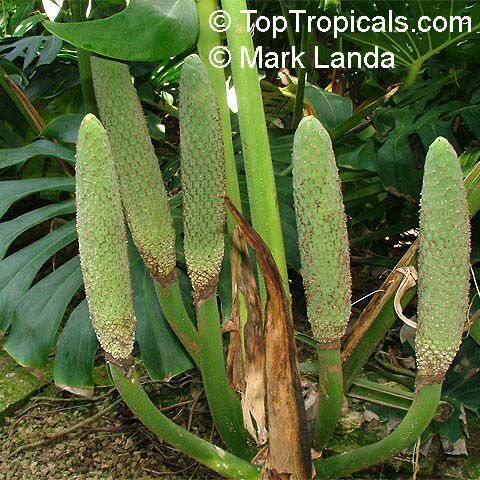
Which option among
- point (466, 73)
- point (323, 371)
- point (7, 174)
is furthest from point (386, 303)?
point (7, 174)

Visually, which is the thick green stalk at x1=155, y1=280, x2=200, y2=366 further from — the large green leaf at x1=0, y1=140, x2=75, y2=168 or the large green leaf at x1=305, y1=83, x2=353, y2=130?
the large green leaf at x1=305, y1=83, x2=353, y2=130

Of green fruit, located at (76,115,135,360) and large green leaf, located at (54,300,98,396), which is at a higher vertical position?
green fruit, located at (76,115,135,360)

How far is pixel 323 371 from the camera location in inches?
33.6

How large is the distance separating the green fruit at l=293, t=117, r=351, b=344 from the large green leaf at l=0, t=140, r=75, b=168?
64 centimetres

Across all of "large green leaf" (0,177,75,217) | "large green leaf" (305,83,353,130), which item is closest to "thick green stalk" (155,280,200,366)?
"large green leaf" (0,177,75,217)

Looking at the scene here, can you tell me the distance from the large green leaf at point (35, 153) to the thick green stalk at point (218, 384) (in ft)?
1.72

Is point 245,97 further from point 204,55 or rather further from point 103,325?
point 103,325

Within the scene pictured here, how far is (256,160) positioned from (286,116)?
3.94 feet

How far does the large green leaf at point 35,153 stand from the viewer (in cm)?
125

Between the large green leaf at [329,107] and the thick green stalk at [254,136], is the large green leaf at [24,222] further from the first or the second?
the large green leaf at [329,107]

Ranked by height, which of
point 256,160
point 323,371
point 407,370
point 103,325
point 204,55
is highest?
point 204,55

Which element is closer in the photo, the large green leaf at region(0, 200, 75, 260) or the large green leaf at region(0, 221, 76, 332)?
the large green leaf at region(0, 221, 76, 332)

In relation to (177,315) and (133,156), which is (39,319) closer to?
(177,315)

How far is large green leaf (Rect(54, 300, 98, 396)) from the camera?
3.01 feet
